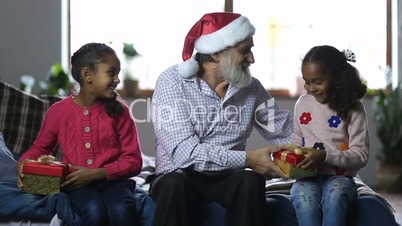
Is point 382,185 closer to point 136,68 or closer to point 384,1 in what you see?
point 384,1

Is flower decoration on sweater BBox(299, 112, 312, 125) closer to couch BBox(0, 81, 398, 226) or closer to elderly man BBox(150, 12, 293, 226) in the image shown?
elderly man BBox(150, 12, 293, 226)

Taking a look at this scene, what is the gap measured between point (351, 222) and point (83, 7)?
3421 millimetres

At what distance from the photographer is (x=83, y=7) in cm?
558

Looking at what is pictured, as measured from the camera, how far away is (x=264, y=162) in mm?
2705

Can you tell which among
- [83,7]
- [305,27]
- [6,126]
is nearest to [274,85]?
[305,27]

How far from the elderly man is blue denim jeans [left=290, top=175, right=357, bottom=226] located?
0.38 feet

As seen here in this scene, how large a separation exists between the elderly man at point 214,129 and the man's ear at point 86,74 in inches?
11.2

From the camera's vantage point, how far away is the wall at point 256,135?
5.36 m

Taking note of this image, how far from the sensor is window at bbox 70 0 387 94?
5555 millimetres

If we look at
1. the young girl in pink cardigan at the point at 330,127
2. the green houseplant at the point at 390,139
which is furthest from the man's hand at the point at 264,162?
the green houseplant at the point at 390,139

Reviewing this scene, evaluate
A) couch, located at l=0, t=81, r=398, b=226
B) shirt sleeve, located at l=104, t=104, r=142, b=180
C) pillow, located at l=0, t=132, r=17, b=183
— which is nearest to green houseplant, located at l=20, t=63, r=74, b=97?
pillow, located at l=0, t=132, r=17, b=183

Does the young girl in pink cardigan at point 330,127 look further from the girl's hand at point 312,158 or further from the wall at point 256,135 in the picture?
the wall at point 256,135

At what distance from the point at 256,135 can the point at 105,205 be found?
2848 millimetres

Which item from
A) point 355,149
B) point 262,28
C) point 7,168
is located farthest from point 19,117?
Result: point 262,28
